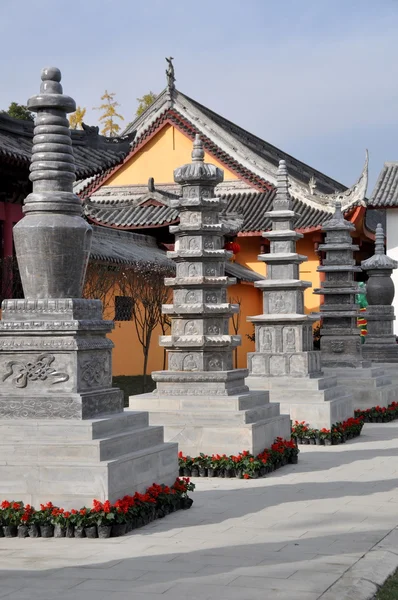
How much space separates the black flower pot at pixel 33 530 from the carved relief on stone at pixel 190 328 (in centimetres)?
560

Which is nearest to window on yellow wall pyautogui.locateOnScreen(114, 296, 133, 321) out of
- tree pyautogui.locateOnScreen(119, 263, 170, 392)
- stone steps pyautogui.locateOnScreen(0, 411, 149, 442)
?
tree pyautogui.locateOnScreen(119, 263, 170, 392)

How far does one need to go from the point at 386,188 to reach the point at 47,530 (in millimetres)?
28985

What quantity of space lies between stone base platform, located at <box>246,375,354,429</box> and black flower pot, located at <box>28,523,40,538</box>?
7860 millimetres

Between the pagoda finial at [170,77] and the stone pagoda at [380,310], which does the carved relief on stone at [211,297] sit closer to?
the stone pagoda at [380,310]

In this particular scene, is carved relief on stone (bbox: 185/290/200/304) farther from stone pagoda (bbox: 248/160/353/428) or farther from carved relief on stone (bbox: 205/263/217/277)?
stone pagoda (bbox: 248/160/353/428)

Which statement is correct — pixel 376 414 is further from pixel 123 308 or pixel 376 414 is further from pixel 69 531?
pixel 69 531

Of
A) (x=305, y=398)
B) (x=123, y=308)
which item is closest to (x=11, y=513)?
(x=305, y=398)

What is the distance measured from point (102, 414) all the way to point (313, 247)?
83.1ft

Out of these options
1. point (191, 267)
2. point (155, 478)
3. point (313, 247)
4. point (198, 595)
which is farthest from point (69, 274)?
point (313, 247)

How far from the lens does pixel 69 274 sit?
920 centimetres

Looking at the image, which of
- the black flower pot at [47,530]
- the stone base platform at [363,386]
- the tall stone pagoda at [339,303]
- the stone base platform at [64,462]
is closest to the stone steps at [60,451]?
the stone base platform at [64,462]

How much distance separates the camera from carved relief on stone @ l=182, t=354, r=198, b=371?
13445 mm

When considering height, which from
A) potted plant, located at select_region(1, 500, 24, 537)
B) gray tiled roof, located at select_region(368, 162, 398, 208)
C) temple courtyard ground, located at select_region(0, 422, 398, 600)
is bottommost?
temple courtyard ground, located at select_region(0, 422, 398, 600)

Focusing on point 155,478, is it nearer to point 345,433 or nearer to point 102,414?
point 102,414
